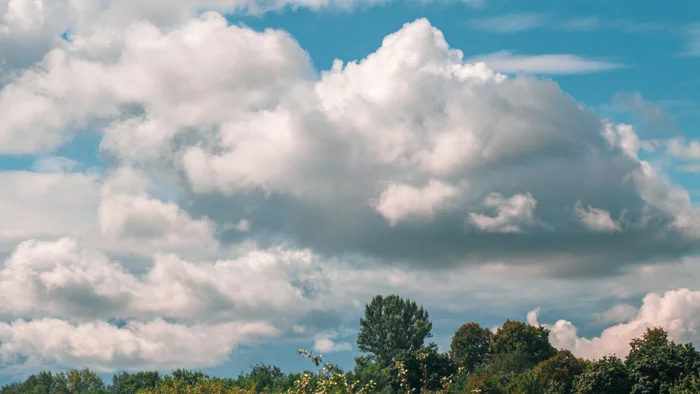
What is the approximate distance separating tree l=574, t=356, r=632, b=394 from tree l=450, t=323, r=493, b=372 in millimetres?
50473

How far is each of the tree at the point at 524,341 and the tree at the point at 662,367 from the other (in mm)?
45997

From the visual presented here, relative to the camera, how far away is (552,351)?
119 meters

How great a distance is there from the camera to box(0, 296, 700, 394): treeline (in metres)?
69.7

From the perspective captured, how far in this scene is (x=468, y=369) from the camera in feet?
414

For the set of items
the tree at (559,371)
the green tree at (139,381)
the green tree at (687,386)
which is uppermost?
the green tree at (139,381)

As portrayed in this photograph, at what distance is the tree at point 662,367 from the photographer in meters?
67.4

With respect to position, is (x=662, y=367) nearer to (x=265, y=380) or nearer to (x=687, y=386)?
(x=687, y=386)

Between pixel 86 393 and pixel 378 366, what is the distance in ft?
224

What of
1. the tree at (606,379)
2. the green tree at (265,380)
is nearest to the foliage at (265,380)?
the green tree at (265,380)

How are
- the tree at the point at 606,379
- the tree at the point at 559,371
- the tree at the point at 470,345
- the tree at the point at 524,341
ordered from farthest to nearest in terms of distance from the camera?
the tree at the point at 470,345, the tree at the point at 524,341, the tree at the point at 559,371, the tree at the point at 606,379

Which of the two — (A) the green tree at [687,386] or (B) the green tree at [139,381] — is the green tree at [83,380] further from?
(A) the green tree at [687,386]

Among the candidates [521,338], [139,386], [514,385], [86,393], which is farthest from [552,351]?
[86,393]

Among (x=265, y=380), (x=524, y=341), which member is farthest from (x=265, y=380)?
(x=524, y=341)

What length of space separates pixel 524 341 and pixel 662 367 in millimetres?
50419
